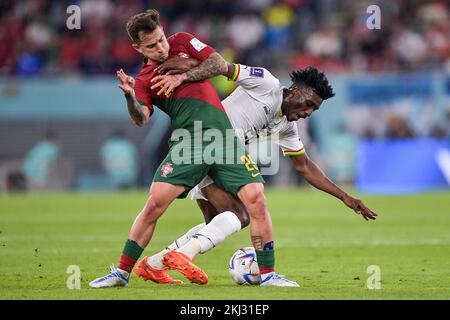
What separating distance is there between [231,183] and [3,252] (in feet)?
A: 14.5

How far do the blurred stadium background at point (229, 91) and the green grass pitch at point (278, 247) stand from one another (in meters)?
0.17

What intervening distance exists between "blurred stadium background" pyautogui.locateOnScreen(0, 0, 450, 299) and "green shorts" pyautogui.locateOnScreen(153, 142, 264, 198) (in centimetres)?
795

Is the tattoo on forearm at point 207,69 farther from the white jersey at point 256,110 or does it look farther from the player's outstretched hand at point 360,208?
the player's outstretched hand at point 360,208

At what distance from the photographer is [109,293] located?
762cm

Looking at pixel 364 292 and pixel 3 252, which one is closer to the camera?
pixel 364 292

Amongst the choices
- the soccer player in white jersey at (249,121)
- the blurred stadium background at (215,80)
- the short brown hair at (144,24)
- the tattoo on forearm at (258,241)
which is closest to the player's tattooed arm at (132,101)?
the short brown hair at (144,24)

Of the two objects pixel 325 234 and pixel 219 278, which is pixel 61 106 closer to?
pixel 325 234

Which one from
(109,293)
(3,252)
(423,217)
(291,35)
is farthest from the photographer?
(291,35)

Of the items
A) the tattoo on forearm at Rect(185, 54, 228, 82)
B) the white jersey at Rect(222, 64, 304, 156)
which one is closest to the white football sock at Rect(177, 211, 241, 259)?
the white jersey at Rect(222, 64, 304, 156)

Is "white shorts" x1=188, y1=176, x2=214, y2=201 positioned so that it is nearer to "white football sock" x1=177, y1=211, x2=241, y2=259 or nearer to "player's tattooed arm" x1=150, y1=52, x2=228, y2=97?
"white football sock" x1=177, y1=211, x2=241, y2=259

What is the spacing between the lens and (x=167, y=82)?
26.2 feet

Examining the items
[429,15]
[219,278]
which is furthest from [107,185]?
[219,278]

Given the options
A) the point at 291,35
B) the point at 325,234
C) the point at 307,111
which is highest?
the point at 291,35

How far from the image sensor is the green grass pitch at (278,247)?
7.89 meters
